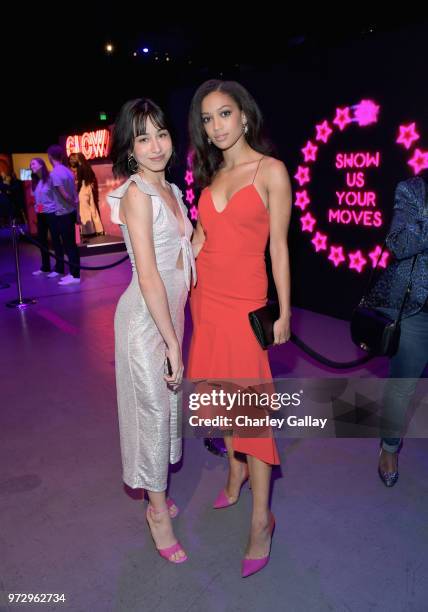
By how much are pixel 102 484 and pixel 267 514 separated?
100cm

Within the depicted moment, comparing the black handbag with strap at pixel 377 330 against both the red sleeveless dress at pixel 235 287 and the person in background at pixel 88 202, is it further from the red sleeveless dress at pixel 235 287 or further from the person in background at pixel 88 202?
the person in background at pixel 88 202

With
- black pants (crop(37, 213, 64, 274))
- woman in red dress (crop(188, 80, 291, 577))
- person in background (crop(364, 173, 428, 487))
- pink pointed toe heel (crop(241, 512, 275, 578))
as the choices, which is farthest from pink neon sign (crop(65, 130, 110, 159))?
pink pointed toe heel (crop(241, 512, 275, 578))

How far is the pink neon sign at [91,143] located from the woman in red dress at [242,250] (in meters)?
9.03

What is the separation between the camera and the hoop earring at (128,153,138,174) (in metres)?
1.95

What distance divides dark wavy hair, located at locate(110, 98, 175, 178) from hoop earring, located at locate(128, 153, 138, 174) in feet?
0.04

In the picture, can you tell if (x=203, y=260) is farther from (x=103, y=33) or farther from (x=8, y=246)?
(x=8, y=246)

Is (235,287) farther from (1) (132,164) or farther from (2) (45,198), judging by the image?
(2) (45,198)

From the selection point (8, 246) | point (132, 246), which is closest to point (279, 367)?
point (132, 246)

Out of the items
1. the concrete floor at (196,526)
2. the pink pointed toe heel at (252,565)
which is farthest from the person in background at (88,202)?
the pink pointed toe heel at (252,565)

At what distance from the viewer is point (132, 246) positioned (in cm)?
186

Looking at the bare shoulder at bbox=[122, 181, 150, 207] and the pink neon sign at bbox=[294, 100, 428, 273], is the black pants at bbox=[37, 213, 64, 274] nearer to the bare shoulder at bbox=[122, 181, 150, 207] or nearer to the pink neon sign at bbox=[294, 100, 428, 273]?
the pink neon sign at bbox=[294, 100, 428, 273]

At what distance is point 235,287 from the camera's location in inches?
79.7

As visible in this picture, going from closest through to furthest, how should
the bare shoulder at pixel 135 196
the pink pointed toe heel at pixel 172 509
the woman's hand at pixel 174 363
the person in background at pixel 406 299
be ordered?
the bare shoulder at pixel 135 196
the woman's hand at pixel 174 363
the person in background at pixel 406 299
the pink pointed toe heel at pixel 172 509

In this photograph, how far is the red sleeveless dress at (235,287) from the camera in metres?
1.95
